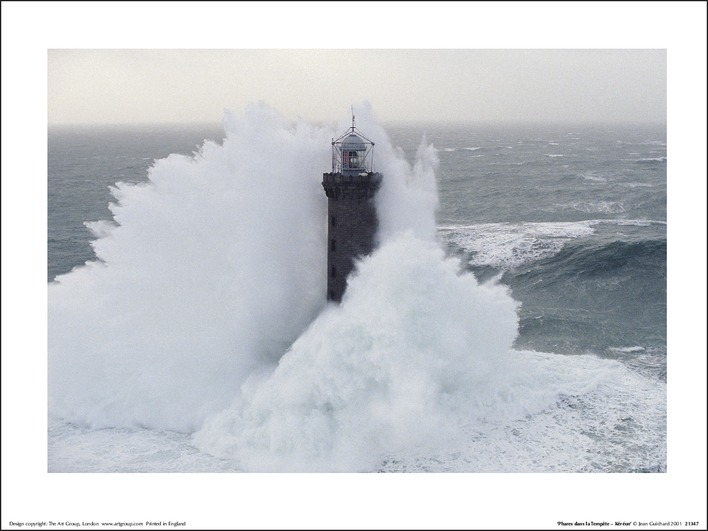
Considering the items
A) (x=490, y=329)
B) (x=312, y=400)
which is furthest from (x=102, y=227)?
(x=490, y=329)

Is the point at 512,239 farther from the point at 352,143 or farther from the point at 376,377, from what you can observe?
the point at 376,377

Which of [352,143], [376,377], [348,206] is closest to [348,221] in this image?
[348,206]

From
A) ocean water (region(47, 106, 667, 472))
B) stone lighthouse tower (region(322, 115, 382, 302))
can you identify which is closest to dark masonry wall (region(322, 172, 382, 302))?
stone lighthouse tower (region(322, 115, 382, 302))

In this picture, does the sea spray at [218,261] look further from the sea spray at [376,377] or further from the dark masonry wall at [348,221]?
the sea spray at [376,377]

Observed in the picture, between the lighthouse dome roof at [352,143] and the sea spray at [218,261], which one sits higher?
the lighthouse dome roof at [352,143]

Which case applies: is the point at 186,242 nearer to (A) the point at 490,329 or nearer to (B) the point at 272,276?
(B) the point at 272,276

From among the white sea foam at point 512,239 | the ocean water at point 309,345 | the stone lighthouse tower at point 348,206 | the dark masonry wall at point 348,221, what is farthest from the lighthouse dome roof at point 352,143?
the white sea foam at point 512,239
